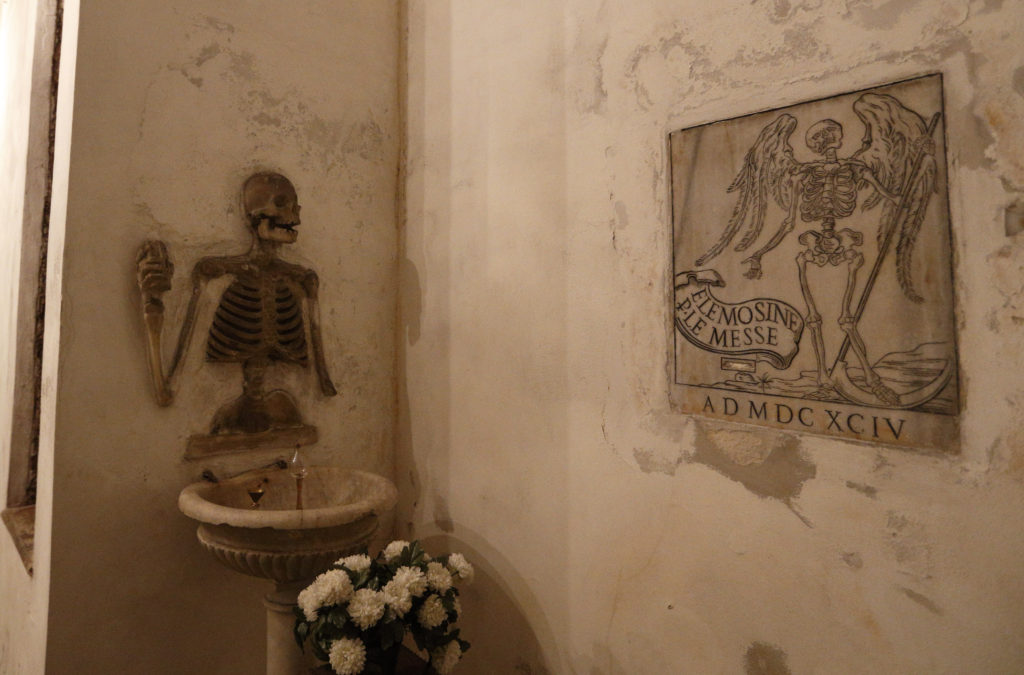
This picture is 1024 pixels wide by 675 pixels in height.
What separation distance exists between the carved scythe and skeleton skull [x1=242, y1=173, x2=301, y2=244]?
70.5 inches

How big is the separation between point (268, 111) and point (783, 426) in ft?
6.70

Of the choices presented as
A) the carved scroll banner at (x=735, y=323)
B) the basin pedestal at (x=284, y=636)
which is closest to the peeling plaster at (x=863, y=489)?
the carved scroll banner at (x=735, y=323)

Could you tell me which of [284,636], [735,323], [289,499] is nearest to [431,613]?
[284,636]

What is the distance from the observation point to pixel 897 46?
1202 mm

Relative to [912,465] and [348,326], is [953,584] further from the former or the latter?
[348,326]

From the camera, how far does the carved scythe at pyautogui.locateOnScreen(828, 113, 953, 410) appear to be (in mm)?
1135

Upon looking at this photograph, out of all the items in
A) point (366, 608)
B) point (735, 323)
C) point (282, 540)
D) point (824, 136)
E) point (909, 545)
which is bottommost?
→ point (366, 608)

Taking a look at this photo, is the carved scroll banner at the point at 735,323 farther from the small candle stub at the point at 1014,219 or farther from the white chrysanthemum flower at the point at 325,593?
the white chrysanthemum flower at the point at 325,593

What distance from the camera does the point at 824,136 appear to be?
50.4 inches

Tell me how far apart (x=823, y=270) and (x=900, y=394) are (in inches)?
11.9

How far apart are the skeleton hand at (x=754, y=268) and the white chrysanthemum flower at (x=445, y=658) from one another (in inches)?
49.5

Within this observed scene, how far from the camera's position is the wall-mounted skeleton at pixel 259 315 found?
1.90m

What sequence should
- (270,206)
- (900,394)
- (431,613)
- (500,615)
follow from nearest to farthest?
(900,394) → (431,613) → (500,615) → (270,206)

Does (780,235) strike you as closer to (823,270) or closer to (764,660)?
(823,270)
